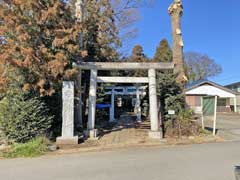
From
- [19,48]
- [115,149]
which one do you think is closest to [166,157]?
[115,149]

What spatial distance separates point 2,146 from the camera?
28.0 feet

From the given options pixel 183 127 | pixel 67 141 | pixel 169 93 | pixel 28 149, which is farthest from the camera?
pixel 169 93

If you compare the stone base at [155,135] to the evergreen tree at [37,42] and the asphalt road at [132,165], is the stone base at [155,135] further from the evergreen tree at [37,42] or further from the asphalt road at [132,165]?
the evergreen tree at [37,42]

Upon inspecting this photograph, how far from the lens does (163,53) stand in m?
27.1

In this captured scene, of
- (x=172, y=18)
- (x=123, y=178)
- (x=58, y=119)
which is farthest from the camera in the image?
(x=172, y=18)

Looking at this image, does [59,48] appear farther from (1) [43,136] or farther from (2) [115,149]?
(2) [115,149]

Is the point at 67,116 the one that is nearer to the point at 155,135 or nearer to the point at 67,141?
the point at 67,141

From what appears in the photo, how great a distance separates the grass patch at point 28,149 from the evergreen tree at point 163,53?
765 inches

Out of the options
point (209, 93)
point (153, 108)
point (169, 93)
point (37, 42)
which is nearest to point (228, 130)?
point (169, 93)

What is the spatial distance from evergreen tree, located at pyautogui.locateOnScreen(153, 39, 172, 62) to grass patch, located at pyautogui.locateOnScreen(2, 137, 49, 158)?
19.4 m

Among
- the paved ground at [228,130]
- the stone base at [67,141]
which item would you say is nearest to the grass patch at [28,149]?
the stone base at [67,141]

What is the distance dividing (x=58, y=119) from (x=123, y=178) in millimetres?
6534

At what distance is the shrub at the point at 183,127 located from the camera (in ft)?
36.3

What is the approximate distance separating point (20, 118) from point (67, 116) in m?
1.83
